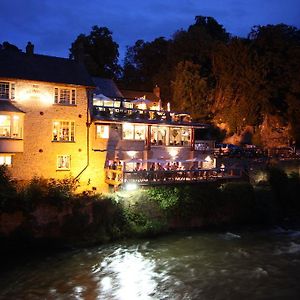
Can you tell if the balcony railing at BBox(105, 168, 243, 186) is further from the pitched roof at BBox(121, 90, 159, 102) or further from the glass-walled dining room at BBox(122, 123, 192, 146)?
the pitched roof at BBox(121, 90, 159, 102)

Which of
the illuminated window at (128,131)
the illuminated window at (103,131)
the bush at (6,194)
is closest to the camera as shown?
the bush at (6,194)

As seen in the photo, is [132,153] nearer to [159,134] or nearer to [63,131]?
[159,134]

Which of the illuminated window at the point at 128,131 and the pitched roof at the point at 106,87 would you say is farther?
the pitched roof at the point at 106,87

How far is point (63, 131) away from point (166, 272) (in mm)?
15578

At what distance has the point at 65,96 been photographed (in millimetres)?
33656

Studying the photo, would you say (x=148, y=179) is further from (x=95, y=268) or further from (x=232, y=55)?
(x=232, y=55)

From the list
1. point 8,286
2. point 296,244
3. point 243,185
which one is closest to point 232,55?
point 243,185

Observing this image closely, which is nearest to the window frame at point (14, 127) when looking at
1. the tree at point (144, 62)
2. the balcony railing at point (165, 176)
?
the balcony railing at point (165, 176)

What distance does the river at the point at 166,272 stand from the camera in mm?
20078

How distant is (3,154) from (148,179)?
35.6ft

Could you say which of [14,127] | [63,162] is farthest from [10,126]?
[63,162]

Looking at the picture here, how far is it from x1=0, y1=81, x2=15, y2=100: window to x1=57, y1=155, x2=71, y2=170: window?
19.2ft

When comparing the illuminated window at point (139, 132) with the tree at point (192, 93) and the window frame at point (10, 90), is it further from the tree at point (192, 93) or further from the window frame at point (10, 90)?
the tree at point (192, 93)

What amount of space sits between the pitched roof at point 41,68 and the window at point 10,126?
3.05 meters
